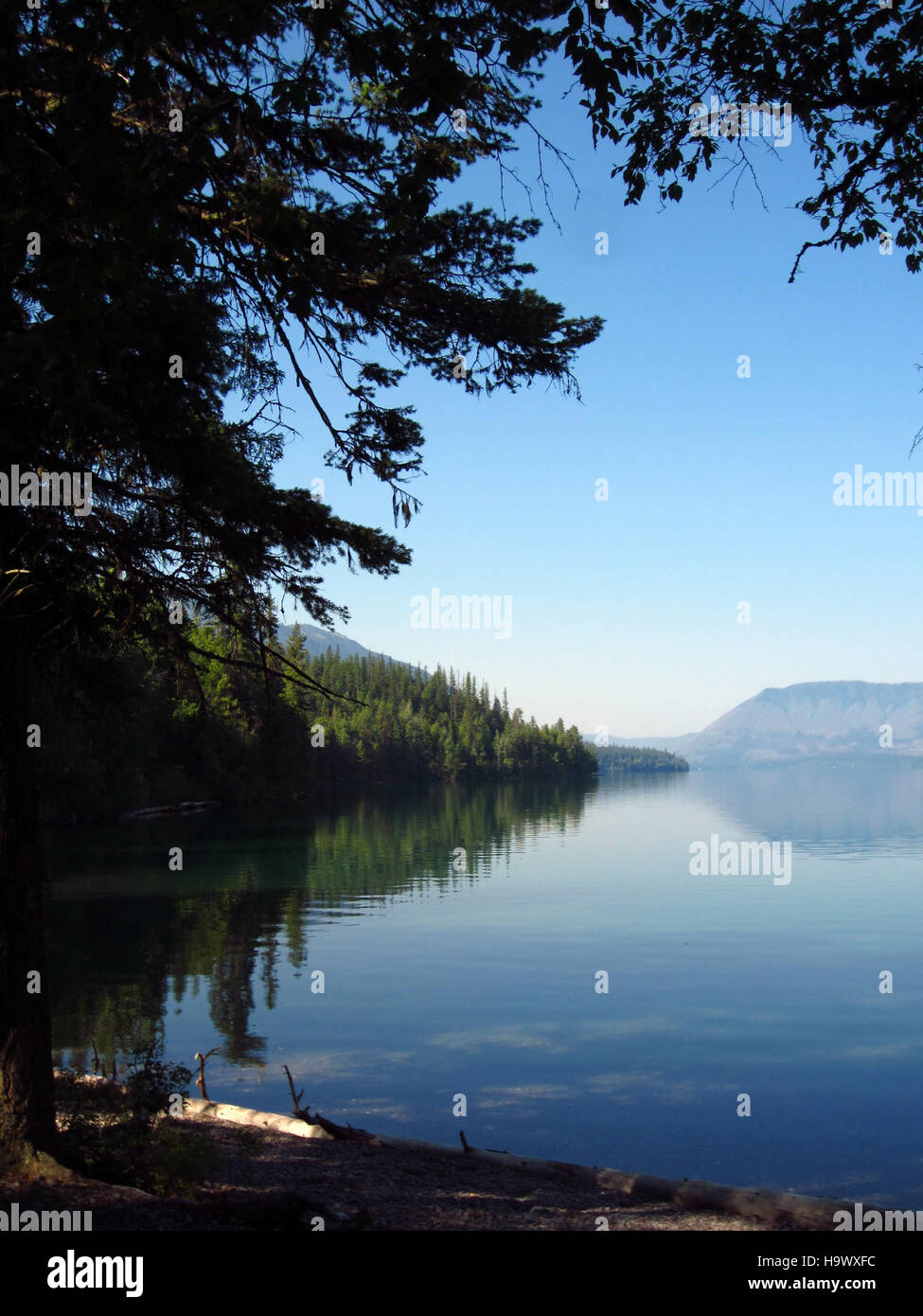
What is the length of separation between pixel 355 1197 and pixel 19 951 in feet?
12.5

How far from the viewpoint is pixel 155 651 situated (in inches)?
387

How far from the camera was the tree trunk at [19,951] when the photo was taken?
24.6 ft

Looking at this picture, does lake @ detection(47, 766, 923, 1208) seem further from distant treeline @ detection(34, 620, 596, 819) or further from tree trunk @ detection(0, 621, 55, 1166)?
tree trunk @ detection(0, 621, 55, 1166)

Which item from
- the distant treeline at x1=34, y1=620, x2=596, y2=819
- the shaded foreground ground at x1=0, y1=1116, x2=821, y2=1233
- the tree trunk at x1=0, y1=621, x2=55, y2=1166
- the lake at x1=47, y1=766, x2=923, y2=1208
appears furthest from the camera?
the lake at x1=47, y1=766, x2=923, y2=1208

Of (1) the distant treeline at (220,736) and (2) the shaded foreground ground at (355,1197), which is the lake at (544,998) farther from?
Result: (1) the distant treeline at (220,736)

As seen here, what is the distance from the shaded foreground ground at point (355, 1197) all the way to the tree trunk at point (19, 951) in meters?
0.49

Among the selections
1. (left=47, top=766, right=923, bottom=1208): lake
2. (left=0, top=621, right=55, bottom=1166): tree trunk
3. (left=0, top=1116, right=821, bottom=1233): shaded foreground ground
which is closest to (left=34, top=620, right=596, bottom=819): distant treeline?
(left=0, top=621, right=55, bottom=1166): tree trunk

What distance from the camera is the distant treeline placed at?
9.65m

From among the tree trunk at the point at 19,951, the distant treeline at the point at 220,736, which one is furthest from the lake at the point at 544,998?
the tree trunk at the point at 19,951

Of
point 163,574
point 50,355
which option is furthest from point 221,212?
point 163,574

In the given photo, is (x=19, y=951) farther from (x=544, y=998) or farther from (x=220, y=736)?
(x=544, y=998)

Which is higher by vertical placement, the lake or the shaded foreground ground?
the shaded foreground ground

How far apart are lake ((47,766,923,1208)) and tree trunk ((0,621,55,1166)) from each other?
6936 mm

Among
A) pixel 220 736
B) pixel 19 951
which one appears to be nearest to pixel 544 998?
pixel 220 736
